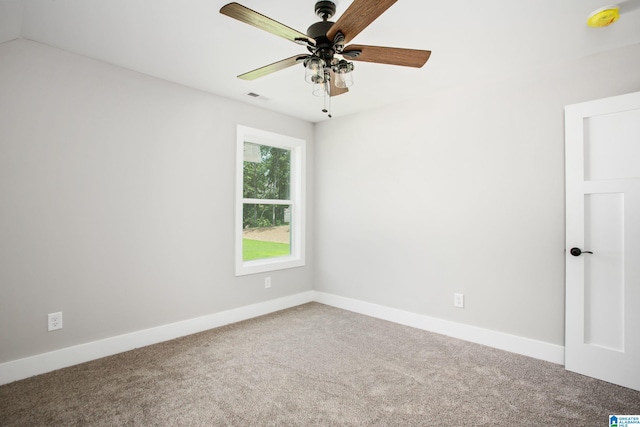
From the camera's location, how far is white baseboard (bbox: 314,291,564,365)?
2.69 metres

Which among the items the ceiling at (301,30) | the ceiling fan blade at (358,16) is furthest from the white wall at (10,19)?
the ceiling fan blade at (358,16)

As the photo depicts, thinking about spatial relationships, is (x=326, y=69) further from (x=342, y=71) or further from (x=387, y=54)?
(x=387, y=54)

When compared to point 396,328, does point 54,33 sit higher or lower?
higher

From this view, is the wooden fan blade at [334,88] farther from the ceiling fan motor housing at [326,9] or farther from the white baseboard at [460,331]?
the white baseboard at [460,331]

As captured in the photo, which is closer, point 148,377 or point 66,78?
point 148,377

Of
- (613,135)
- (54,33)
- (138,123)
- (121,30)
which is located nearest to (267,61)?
(121,30)

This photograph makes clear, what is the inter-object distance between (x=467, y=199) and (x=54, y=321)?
363 centimetres

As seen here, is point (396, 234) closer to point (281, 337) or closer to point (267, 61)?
point (281, 337)

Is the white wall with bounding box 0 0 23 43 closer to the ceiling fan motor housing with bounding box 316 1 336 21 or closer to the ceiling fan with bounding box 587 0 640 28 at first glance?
the ceiling fan motor housing with bounding box 316 1 336 21

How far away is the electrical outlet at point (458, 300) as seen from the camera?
10.4 feet

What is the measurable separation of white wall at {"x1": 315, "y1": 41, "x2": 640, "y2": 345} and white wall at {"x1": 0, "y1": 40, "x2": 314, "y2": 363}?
149 centimetres

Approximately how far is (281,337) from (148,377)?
1.17m

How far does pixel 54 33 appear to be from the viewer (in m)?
2.27

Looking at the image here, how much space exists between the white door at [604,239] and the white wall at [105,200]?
10.2ft
